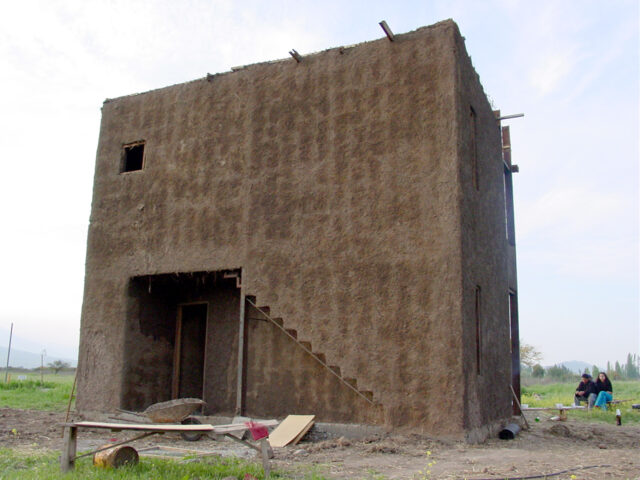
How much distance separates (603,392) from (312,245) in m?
12.2

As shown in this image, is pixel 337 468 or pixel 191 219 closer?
pixel 337 468

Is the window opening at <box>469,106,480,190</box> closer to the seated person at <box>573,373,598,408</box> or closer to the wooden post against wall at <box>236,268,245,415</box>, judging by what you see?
the wooden post against wall at <box>236,268,245,415</box>

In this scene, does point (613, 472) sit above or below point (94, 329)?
below

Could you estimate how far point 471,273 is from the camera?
11.6m

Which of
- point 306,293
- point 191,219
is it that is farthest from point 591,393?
point 191,219

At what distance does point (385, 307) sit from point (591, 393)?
12001mm

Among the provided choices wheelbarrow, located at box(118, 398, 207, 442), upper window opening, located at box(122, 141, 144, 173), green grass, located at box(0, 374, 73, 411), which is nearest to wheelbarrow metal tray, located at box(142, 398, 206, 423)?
wheelbarrow, located at box(118, 398, 207, 442)

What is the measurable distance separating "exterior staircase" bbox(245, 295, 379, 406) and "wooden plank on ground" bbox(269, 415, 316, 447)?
0.85 metres

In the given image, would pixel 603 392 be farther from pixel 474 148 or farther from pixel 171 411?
pixel 171 411

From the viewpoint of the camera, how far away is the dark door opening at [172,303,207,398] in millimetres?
14883

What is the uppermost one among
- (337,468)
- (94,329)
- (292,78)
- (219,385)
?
(292,78)

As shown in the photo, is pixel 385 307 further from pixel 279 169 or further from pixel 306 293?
pixel 279 169

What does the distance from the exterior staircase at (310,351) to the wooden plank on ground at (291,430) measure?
2.79 feet

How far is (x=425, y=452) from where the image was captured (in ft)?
31.4
